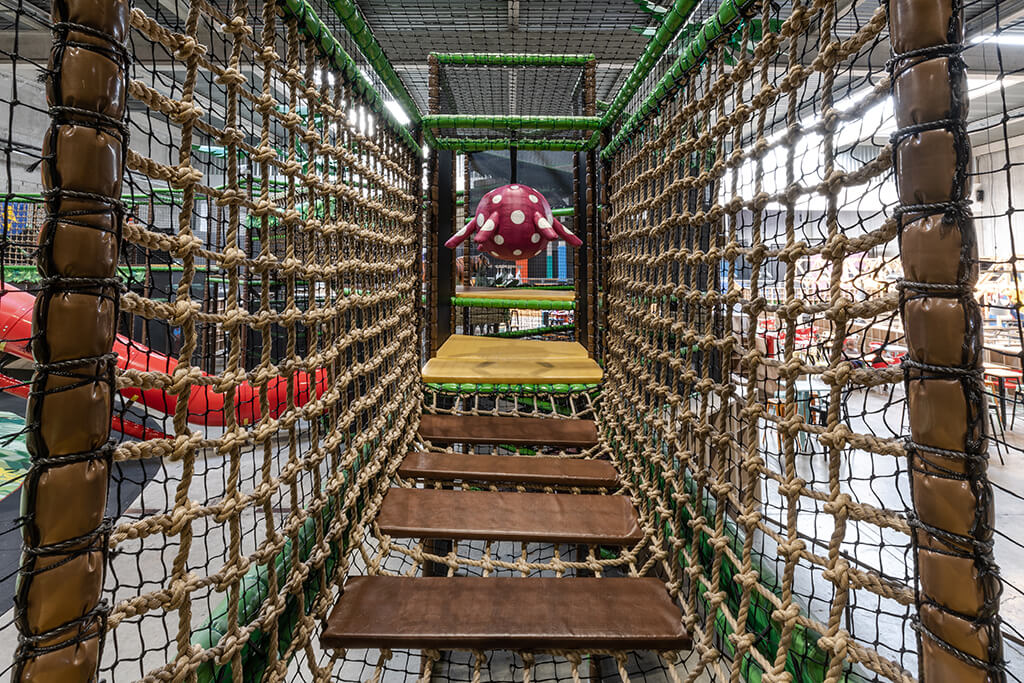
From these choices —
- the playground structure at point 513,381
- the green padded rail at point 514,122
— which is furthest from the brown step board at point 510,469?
the green padded rail at point 514,122

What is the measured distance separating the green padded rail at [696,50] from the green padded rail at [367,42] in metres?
0.57

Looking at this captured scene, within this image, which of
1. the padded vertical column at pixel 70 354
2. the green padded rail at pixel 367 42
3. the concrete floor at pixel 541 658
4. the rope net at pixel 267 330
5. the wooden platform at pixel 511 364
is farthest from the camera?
the wooden platform at pixel 511 364

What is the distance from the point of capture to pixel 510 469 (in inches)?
45.7

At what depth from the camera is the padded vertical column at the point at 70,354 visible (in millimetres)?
363

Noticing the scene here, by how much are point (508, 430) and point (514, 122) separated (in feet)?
3.17

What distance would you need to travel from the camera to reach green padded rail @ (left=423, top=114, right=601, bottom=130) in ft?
5.08

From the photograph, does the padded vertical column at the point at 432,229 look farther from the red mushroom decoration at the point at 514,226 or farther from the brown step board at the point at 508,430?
the brown step board at the point at 508,430

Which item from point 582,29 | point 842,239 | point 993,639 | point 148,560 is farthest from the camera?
point 582,29

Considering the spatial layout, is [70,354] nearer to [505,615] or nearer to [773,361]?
[505,615]

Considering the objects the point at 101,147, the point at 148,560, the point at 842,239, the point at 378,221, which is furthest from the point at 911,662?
the point at 148,560

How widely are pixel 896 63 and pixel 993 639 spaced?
0.46 metres

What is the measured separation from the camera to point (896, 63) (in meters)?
0.41

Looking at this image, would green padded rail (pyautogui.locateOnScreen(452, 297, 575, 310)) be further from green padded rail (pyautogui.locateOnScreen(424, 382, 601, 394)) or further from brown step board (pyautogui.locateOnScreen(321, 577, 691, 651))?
brown step board (pyautogui.locateOnScreen(321, 577, 691, 651))

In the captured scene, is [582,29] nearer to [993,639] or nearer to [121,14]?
[121,14]
